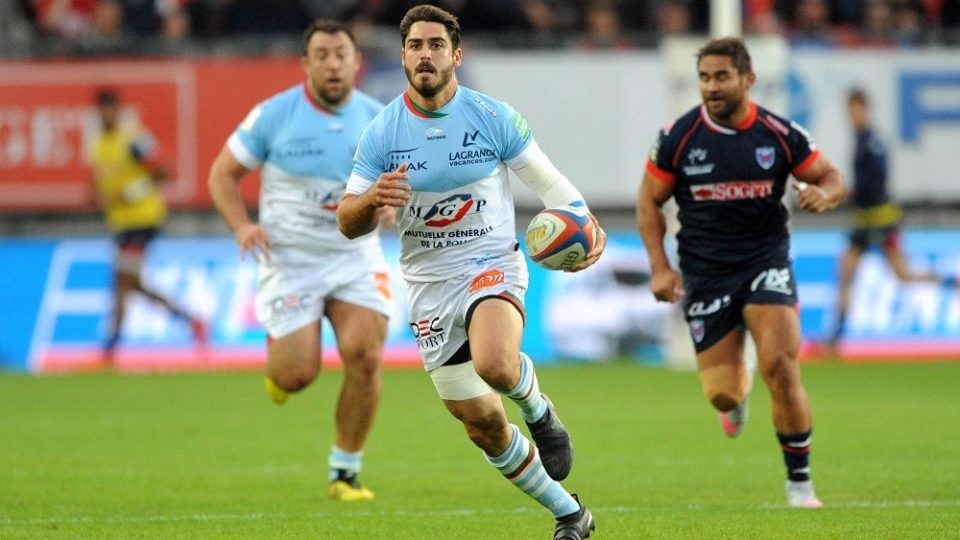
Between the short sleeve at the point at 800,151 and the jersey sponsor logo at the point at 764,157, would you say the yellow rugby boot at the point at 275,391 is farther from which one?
the short sleeve at the point at 800,151

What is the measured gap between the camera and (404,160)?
7508mm

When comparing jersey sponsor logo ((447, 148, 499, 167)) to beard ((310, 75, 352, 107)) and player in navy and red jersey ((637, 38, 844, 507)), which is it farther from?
beard ((310, 75, 352, 107))

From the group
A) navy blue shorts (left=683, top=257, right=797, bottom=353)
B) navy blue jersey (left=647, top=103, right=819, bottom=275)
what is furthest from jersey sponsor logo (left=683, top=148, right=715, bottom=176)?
navy blue shorts (left=683, top=257, right=797, bottom=353)

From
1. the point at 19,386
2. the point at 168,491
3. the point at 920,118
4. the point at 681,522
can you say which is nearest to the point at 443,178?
the point at 681,522

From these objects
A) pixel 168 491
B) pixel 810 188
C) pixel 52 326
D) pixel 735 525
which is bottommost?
pixel 52 326

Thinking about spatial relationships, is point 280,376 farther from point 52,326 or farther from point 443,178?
point 52,326

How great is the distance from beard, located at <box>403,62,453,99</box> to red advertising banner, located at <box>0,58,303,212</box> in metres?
12.2

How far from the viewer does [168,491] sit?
9.58 meters

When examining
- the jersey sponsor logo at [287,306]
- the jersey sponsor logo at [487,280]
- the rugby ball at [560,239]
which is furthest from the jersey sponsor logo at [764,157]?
the jersey sponsor logo at [287,306]

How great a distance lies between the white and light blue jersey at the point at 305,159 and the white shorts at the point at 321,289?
0.08 metres

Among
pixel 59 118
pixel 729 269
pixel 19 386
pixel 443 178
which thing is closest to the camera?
pixel 443 178

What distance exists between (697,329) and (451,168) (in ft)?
8.31

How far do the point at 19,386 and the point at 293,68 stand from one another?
17.7 ft

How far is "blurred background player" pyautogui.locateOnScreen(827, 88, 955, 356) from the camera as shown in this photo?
18.4 metres
